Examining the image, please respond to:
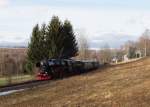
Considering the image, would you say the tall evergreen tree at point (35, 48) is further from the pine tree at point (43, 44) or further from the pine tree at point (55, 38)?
the pine tree at point (55, 38)

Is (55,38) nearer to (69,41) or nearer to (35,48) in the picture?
(69,41)

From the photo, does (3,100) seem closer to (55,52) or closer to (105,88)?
(105,88)

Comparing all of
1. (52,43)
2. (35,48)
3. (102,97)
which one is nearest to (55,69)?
(102,97)

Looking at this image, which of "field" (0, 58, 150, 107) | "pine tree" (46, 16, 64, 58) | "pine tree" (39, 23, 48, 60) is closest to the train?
"field" (0, 58, 150, 107)

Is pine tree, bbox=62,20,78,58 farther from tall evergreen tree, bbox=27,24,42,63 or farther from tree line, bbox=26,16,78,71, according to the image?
tall evergreen tree, bbox=27,24,42,63

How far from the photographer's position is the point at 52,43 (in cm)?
7850

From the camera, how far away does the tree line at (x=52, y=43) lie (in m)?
78.8

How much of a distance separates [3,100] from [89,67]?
33.3 meters

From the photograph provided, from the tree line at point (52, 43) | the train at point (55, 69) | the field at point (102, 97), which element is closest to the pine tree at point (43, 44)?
the tree line at point (52, 43)

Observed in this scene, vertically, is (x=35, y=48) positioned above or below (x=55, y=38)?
below

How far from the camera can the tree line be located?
259ft

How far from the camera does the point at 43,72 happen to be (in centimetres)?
4378

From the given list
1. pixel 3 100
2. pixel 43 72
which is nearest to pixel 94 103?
pixel 3 100

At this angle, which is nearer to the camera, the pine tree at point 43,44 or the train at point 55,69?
the train at point 55,69
